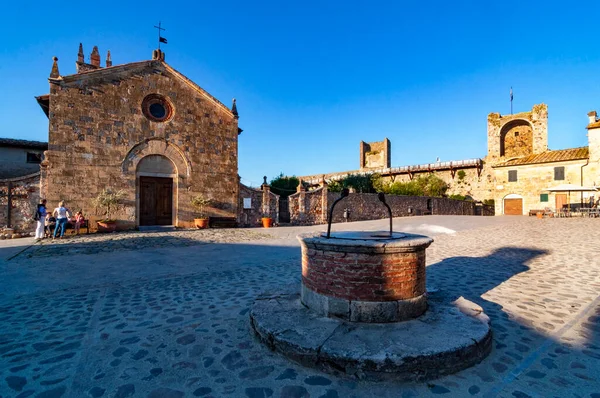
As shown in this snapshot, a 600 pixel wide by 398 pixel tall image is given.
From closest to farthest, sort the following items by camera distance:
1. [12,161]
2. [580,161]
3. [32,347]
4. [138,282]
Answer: [32,347] → [138,282] → [12,161] → [580,161]

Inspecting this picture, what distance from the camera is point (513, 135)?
32250mm

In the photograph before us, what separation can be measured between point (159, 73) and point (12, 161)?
10.6 m

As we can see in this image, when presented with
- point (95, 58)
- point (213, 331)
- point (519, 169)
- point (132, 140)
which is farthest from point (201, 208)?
point (519, 169)

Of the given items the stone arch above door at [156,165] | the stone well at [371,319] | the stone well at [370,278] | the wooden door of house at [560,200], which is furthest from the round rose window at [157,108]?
the wooden door of house at [560,200]

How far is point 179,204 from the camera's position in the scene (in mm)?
15922

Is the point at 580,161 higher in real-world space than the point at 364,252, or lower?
higher

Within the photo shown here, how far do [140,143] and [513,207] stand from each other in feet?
103

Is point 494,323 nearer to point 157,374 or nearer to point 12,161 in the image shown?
point 157,374

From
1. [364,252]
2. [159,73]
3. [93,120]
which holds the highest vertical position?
[159,73]

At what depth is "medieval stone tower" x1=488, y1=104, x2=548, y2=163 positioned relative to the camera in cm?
3005

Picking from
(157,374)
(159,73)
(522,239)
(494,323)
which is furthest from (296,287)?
(159,73)

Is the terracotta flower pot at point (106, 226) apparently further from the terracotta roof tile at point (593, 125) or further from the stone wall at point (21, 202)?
the terracotta roof tile at point (593, 125)

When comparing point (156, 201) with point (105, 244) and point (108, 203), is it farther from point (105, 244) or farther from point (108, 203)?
point (105, 244)

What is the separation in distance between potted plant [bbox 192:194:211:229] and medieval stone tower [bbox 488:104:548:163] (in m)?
30.7
